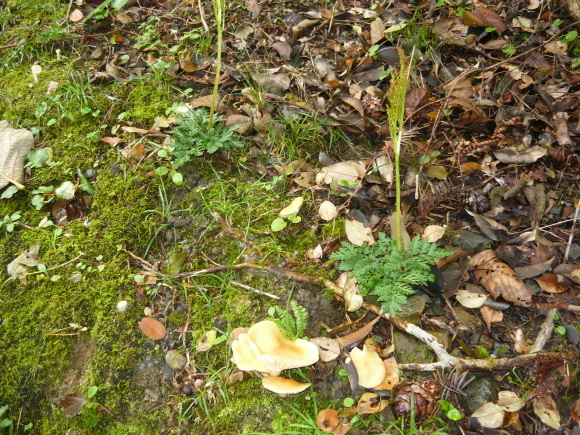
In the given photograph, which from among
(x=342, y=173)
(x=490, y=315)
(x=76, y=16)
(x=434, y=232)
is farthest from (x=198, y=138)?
(x=76, y=16)

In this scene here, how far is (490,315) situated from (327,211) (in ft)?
3.49

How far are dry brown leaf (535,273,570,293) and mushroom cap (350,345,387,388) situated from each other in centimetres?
100

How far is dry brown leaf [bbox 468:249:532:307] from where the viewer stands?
2230mm

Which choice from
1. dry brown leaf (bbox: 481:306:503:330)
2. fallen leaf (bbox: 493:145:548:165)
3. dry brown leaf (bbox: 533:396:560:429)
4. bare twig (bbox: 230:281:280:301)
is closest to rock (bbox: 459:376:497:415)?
dry brown leaf (bbox: 533:396:560:429)

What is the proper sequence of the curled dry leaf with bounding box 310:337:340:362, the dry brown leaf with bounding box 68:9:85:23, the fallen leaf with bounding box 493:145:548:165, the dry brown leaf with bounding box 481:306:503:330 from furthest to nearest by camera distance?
the dry brown leaf with bounding box 68:9:85:23, the fallen leaf with bounding box 493:145:548:165, the dry brown leaf with bounding box 481:306:503:330, the curled dry leaf with bounding box 310:337:340:362

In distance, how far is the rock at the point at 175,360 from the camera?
7.05 feet

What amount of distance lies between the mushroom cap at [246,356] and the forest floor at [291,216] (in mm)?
23

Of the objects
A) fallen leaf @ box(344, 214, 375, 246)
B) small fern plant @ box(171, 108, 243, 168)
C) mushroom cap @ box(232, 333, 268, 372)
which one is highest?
small fern plant @ box(171, 108, 243, 168)

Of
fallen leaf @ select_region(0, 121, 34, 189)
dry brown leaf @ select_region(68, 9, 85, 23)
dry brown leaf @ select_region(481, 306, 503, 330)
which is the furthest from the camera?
dry brown leaf @ select_region(68, 9, 85, 23)

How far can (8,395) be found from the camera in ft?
6.92

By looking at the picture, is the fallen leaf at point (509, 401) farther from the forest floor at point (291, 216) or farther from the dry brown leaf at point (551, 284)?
the dry brown leaf at point (551, 284)

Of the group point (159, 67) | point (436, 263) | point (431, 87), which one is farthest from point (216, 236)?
point (431, 87)

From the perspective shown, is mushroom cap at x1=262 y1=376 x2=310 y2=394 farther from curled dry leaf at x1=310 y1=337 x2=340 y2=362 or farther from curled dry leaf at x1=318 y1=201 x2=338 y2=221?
curled dry leaf at x1=318 y1=201 x2=338 y2=221

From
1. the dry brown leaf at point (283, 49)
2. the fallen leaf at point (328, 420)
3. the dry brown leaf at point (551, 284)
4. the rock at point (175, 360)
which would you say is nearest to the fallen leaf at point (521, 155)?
the dry brown leaf at point (551, 284)
